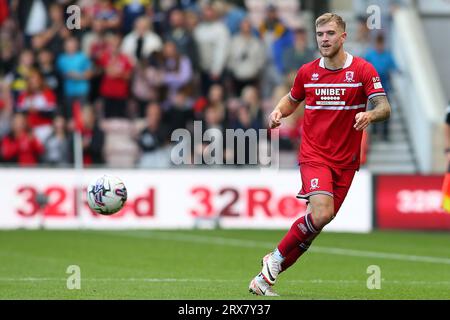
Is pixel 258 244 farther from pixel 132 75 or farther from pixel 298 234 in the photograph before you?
pixel 298 234

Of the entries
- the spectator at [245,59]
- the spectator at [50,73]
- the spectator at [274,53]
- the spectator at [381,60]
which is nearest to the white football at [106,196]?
the spectator at [50,73]

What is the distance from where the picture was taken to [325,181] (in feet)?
38.1

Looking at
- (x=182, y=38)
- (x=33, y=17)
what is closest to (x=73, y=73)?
(x=33, y=17)

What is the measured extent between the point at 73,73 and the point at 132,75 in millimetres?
1167

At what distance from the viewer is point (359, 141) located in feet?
39.1

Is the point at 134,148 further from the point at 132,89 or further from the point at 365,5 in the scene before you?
the point at 365,5

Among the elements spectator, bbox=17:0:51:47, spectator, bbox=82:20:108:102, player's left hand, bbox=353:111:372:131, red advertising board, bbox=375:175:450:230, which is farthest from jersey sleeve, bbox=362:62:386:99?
spectator, bbox=17:0:51:47

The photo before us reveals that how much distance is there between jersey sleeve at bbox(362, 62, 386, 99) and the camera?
11586mm

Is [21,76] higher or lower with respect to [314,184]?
higher

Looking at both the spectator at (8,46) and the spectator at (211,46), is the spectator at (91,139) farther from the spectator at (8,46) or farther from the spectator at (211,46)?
the spectator at (211,46)

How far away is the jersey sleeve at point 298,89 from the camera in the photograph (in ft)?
39.2

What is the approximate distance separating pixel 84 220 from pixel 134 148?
6.53 ft

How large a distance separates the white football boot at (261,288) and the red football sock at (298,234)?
31cm

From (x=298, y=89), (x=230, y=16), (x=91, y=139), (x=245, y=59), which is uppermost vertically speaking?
(x=230, y=16)
